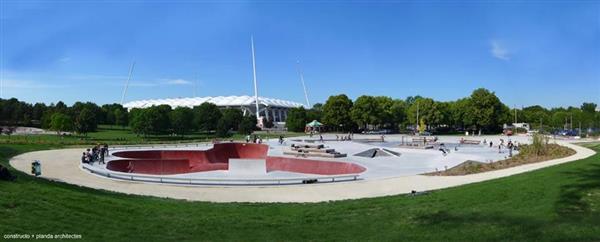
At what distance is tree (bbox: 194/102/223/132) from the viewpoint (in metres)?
87.6

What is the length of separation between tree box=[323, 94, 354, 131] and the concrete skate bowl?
157 ft

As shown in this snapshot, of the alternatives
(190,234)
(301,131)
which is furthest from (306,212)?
Answer: (301,131)

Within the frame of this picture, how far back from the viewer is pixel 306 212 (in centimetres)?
1356

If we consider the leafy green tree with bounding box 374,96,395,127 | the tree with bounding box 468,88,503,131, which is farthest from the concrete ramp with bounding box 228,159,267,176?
the leafy green tree with bounding box 374,96,395,127

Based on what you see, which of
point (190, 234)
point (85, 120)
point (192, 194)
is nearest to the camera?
point (190, 234)

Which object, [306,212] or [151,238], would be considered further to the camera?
[306,212]

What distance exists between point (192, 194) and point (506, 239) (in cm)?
1404

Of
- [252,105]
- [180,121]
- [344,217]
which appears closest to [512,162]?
[344,217]

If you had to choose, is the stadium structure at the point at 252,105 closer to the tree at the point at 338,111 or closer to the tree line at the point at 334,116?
the tree line at the point at 334,116

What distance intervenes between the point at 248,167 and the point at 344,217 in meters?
23.2

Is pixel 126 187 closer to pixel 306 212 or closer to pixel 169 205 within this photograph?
pixel 169 205

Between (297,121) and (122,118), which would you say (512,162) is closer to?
(297,121)

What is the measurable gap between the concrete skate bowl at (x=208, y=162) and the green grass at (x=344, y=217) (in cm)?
1541

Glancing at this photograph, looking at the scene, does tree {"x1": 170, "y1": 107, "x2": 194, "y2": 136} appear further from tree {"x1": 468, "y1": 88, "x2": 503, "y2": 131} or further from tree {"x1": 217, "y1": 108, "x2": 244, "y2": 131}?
tree {"x1": 468, "y1": 88, "x2": 503, "y2": 131}
